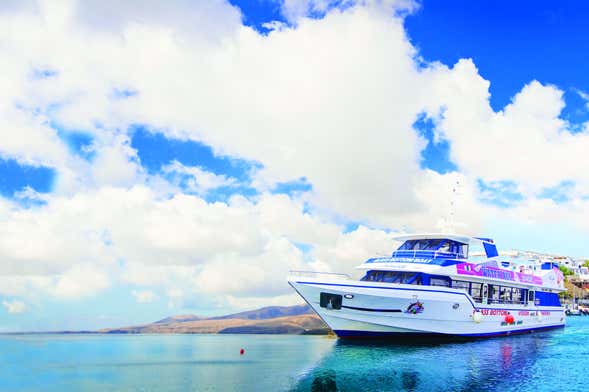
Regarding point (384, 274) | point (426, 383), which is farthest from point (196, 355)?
point (426, 383)

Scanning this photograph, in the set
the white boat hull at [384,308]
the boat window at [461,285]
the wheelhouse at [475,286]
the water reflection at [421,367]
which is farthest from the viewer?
the boat window at [461,285]

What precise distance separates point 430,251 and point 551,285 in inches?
948

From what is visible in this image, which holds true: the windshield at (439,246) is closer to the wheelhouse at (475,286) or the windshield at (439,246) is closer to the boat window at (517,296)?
the wheelhouse at (475,286)

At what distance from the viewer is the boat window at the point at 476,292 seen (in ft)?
127

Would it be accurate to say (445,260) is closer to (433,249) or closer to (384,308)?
(433,249)

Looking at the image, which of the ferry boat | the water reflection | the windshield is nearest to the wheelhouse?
the ferry boat

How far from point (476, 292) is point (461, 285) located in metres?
2.54

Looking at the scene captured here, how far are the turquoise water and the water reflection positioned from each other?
4cm

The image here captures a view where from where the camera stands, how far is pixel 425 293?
3356 cm

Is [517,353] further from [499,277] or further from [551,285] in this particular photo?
[551,285]

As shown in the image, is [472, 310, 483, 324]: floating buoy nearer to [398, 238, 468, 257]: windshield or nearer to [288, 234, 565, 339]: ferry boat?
[288, 234, 565, 339]: ferry boat

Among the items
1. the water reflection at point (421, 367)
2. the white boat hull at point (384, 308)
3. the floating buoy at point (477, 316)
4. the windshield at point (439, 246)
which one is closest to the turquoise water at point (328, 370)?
the water reflection at point (421, 367)

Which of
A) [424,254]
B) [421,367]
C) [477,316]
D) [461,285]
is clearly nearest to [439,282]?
[424,254]

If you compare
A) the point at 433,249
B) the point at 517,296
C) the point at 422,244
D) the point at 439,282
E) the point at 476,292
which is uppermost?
the point at 422,244
